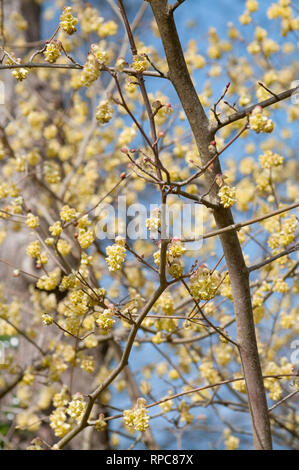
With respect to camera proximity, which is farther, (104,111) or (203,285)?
(203,285)

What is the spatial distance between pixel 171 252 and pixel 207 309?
0.77m

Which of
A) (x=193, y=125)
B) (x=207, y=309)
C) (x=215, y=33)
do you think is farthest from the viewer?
(x=215, y=33)

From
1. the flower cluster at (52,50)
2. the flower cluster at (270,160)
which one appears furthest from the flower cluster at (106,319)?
the flower cluster at (270,160)

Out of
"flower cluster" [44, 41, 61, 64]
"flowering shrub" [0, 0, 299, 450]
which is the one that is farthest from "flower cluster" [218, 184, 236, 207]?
"flower cluster" [44, 41, 61, 64]

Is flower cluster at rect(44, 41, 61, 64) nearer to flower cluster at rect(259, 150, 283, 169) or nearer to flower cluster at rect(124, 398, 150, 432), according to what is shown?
flower cluster at rect(259, 150, 283, 169)

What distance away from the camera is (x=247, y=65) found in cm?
463

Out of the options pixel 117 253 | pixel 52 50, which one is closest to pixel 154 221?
pixel 117 253

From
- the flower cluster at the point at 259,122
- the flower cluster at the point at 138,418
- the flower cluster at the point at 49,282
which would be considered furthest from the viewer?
the flower cluster at the point at 49,282

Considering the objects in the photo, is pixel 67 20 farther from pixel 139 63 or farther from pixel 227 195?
pixel 227 195

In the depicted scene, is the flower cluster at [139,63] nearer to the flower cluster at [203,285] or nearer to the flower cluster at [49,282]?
the flower cluster at [203,285]

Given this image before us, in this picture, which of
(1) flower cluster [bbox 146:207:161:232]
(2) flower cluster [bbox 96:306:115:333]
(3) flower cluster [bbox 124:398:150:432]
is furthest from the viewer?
(3) flower cluster [bbox 124:398:150:432]

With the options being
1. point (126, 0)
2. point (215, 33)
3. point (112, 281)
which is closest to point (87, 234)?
point (112, 281)

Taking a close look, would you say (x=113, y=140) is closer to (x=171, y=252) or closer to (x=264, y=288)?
(x=264, y=288)
